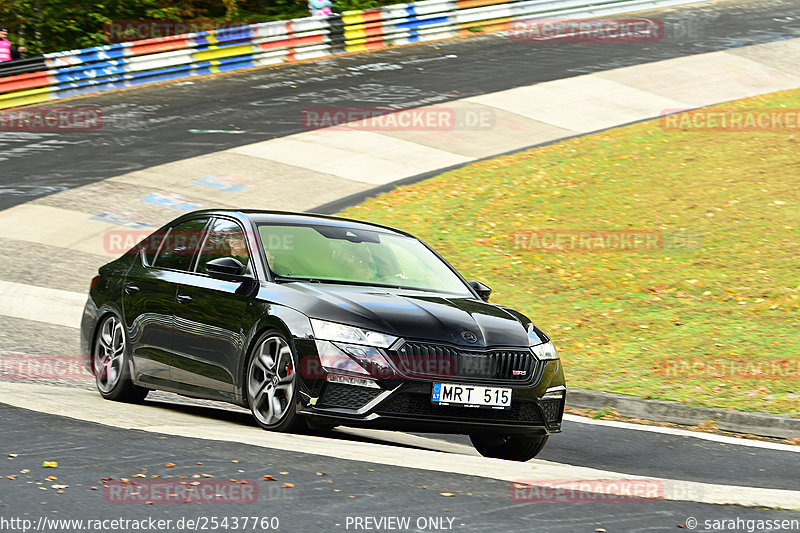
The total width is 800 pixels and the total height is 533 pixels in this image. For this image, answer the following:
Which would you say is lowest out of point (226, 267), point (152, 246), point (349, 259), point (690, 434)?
point (690, 434)

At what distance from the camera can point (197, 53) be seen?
27.5m

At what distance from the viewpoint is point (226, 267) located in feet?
25.4

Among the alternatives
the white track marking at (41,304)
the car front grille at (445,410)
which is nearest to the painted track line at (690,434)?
the car front grille at (445,410)

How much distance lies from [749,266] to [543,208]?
12.4 ft

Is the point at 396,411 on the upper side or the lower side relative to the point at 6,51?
lower

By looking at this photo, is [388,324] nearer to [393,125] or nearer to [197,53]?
[393,125]

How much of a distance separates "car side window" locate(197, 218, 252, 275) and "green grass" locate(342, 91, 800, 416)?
3842 millimetres

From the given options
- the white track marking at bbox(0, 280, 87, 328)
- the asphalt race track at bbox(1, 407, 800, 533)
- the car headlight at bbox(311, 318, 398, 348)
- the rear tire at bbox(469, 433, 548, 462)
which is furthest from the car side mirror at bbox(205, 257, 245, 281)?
the white track marking at bbox(0, 280, 87, 328)

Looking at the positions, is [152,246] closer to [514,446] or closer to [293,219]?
[293,219]


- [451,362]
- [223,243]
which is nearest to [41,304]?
[223,243]

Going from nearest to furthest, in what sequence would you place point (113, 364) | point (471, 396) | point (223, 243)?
point (471, 396), point (223, 243), point (113, 364)

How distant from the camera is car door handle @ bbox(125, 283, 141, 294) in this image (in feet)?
29.2

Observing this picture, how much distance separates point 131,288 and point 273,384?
2146 mm

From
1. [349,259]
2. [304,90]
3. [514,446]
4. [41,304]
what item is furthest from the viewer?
[304,90]
